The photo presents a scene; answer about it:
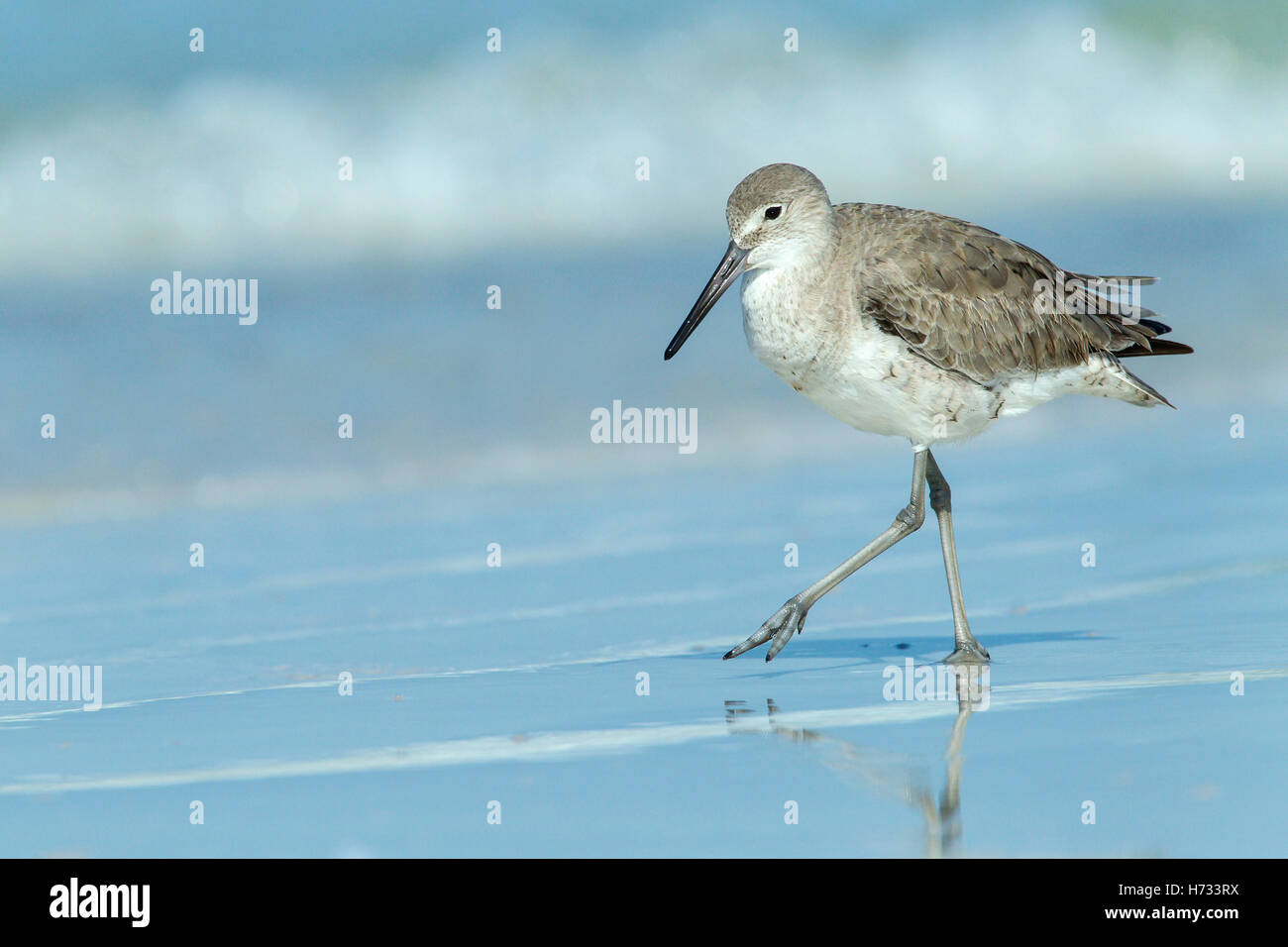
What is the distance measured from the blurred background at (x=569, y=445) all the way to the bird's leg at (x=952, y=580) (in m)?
0.12

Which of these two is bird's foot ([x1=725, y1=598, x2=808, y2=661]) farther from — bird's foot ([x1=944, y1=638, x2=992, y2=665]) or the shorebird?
bird's foot ([x1=944, y1=638, x2=992, y2=665])

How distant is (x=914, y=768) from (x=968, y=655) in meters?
1.49

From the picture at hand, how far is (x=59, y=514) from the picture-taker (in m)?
9.16

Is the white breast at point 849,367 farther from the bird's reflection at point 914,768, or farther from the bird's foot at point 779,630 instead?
the bird's reflection at point 914,768

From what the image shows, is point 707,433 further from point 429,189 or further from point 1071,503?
point 429,189

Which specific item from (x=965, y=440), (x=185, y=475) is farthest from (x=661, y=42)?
(x=965, y=440)

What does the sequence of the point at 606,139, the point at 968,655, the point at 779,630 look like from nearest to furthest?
the point at 968,655, the point at 779,630, the point at 606,139

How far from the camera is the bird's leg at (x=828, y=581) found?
6.53 m

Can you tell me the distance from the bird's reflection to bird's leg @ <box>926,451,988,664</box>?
36cm

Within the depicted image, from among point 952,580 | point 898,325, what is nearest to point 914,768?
point 952,580

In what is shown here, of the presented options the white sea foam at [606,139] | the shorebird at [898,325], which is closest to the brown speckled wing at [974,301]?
the shorebird at [898,325]

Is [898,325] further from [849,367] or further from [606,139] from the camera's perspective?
[606,139]

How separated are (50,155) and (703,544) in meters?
A: 11.1

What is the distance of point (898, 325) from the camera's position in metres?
6.61
